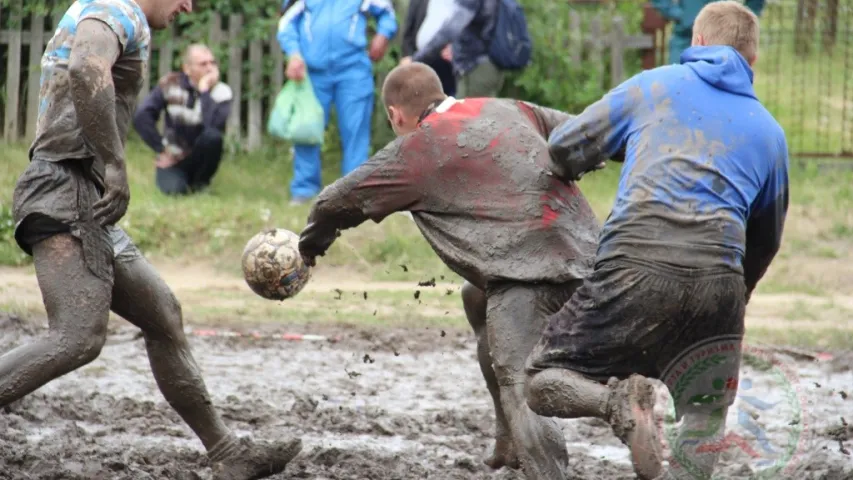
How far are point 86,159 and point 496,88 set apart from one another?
876cm

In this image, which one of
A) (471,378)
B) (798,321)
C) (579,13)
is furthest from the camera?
(579,13)

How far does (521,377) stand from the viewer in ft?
17.8

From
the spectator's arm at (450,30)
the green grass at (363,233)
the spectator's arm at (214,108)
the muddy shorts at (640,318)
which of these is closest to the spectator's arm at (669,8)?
the spectator's arm at (450,30)

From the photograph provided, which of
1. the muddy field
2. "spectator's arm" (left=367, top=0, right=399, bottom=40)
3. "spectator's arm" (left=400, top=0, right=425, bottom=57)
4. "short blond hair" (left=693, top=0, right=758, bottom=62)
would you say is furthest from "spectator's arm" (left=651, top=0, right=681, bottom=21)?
"short blond hair" (left=693, top=0, right=758, bottom=62)

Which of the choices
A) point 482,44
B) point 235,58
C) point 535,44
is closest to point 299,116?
point 482,44

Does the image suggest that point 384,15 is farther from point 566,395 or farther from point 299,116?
point 566,395

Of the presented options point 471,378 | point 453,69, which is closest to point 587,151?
point 471,378

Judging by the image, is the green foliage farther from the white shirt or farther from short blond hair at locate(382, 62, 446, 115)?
short blond hair at locate(382, 62, 446, 115)

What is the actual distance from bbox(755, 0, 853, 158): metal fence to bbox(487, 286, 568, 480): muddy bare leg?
10.4 metres

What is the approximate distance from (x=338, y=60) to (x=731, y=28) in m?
8.32

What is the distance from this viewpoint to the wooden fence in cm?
1546

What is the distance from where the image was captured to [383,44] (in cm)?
1336

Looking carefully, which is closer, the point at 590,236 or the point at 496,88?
the point at 590,236

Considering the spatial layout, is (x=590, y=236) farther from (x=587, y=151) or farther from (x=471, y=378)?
(x=471, y=378)
